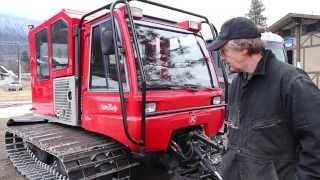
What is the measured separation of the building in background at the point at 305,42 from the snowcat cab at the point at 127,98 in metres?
16.6

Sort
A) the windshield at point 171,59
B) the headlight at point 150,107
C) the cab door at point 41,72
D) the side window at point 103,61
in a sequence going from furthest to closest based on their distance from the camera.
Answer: the cab door at point 41,72 → the windshield at point 171,59 → the side window at point 103,61 → the headlight at point 150,107

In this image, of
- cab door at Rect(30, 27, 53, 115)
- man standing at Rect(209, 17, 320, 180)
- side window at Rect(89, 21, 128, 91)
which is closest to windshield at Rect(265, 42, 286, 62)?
cab door at Rect(30, 27, 53, 115)

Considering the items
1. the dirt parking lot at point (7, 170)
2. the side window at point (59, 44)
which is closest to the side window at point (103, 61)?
the side window at point (59, 44)

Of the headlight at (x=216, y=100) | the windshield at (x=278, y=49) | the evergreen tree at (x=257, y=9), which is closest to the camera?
the headlight at (x=216, y=100)

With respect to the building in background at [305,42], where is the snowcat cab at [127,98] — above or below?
below

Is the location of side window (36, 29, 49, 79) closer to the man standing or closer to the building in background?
the man standing

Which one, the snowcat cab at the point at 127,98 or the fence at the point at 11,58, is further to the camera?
the fence at the point at 11,58

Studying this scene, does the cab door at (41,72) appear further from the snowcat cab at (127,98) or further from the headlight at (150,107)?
the headlight at (150,107)

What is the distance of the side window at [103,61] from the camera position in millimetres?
4727

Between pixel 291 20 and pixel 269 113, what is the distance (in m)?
21.6

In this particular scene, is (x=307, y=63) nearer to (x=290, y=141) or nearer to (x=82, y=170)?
(x=82, y=170)

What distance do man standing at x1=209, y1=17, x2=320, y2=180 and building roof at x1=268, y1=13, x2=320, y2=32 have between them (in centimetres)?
2023

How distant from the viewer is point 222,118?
5.77m

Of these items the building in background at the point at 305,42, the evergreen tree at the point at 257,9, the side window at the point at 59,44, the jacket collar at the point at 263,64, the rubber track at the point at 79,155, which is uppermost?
the evergreen tree at the point at 257,9
